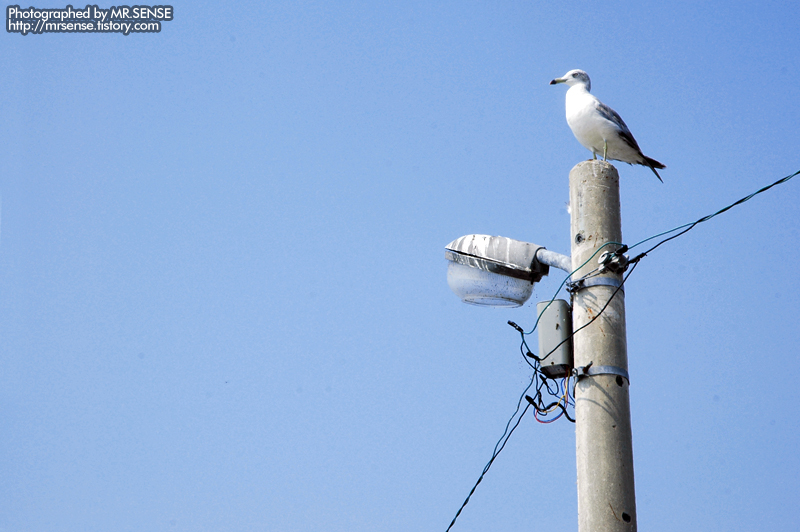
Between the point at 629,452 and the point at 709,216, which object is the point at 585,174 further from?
the point at 629,452

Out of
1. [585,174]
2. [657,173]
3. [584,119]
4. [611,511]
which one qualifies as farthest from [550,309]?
[657,173]

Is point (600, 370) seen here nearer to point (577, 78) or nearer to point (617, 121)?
point (617, 121)

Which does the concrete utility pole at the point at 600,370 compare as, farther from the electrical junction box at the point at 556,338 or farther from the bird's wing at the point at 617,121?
the bird's wing at the point at 617,121

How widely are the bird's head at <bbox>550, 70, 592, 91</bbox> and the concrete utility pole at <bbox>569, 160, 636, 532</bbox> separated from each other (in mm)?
3693

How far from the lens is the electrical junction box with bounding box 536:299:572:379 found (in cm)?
420

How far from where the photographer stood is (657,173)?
7086 millimetres

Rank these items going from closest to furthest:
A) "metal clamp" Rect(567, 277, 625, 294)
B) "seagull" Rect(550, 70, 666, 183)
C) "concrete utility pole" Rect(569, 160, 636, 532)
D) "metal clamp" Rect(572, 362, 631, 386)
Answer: "concrete utility pole" Rect(569, 160, 636, 532) < "metal clamp" Rect(572, 362, 631, 386) < "metal clamp" Rect(567, 277, 625, 294) < "seagull" Rect(550, 70, 666, 183)

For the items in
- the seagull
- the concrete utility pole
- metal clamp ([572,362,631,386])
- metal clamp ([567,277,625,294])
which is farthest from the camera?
the seagull

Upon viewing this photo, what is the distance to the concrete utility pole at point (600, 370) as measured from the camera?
145 inches

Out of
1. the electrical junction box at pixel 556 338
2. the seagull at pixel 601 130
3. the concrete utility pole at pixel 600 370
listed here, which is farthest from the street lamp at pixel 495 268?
the seagull at pixel 601 130

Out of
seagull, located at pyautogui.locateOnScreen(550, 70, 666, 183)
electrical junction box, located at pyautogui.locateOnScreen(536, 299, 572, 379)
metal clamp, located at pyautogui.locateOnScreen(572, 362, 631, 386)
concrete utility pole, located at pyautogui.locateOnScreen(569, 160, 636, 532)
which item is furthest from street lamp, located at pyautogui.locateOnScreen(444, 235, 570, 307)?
seagull, located at pyautogui.locateOnScreen(550, 70, 666, 183)

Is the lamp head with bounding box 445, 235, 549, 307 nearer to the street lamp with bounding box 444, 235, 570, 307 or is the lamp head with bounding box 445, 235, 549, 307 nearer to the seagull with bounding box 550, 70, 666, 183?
the street lamp with bounding box 444, 235, 570, 307

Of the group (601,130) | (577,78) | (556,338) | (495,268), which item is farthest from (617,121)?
(556,338)

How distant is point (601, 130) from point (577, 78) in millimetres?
1634
